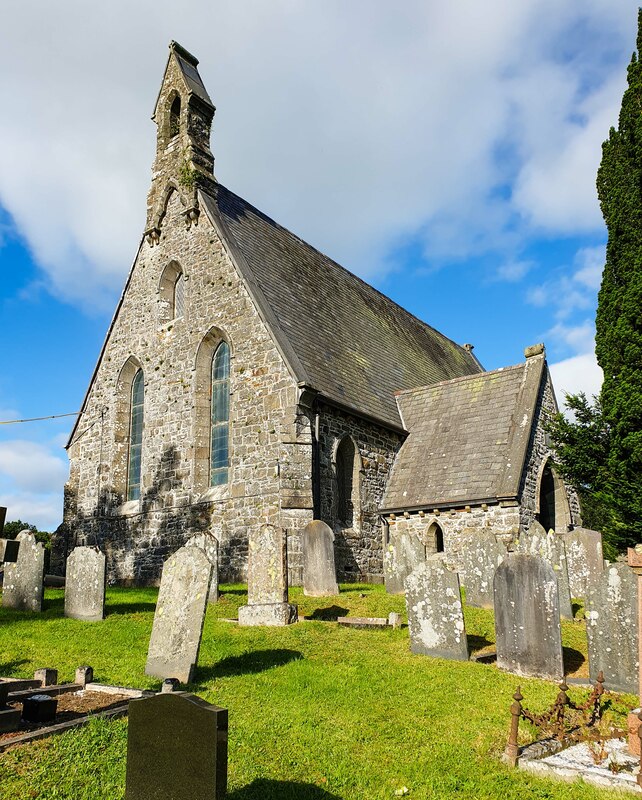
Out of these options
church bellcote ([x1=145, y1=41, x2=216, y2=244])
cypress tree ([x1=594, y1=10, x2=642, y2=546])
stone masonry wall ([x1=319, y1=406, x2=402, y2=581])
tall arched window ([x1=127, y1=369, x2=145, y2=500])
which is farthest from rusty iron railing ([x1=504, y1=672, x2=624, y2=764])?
church bellcote ([x1=145, y1=41, x2=216, y2=244])

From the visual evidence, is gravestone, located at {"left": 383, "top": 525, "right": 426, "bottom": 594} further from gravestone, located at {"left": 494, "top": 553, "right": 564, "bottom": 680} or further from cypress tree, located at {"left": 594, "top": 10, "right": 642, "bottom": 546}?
cypress tree, located at {"left": 594, "top": 10, "right": 642, "bottom": 546}

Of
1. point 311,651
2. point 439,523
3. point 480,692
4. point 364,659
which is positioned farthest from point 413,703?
point 439,523

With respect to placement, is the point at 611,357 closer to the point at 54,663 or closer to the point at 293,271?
the point at 293,271

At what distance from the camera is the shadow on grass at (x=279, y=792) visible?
5.29 m

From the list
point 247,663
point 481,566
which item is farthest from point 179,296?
point 247,663

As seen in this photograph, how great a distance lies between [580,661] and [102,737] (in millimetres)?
6671

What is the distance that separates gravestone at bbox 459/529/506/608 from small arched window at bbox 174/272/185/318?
1201 centimetres

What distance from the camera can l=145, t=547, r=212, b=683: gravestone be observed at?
27.3 feet

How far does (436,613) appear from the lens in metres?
9.70

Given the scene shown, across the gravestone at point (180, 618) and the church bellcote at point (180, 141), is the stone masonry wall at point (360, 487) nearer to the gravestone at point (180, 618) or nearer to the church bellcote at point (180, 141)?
the church bellcote at point (180, 141)

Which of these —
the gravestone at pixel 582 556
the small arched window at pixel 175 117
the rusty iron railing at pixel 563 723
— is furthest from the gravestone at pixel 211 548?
the small arched window at pixel 175 117

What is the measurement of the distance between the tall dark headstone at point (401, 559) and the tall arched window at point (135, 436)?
9385 mm

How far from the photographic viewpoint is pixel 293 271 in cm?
2316

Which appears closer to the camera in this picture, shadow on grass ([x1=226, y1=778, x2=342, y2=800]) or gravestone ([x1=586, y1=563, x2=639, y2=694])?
shadow on grass ([x1=226, y1=778, x2=342, y2=800])
